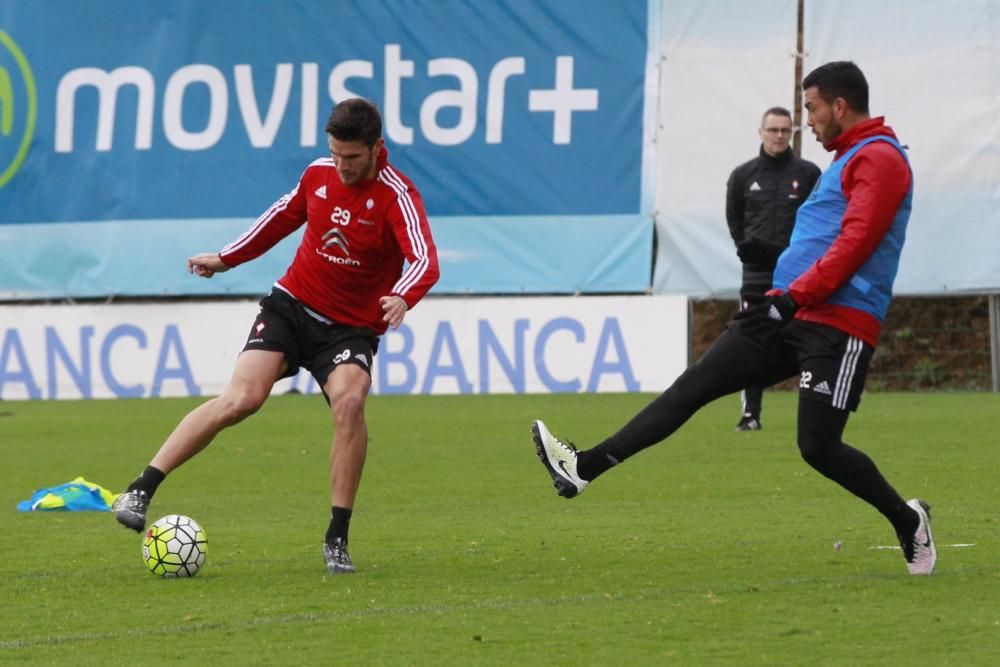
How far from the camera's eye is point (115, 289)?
1786cm

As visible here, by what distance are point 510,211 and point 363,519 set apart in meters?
8.69

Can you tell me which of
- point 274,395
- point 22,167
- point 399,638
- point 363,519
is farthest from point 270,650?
point 22,167

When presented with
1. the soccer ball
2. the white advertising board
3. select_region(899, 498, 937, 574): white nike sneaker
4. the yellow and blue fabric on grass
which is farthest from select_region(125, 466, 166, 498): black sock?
the white advertising board

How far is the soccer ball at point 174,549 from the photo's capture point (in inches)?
267

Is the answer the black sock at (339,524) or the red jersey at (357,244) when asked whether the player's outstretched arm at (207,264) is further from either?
the black sock at (339,524)

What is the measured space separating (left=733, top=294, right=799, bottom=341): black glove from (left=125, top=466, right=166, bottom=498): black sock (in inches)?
89.4

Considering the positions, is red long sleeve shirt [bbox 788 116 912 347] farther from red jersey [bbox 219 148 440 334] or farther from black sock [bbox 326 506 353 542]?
black sock [bbox 326 506 353 542]

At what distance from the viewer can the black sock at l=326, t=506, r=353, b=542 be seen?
683cm

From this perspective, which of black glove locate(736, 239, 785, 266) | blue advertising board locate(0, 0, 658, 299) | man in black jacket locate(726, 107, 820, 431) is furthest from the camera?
blue advertising board locate(0, 0, 658, 299)

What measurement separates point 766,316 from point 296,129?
12.0 metres

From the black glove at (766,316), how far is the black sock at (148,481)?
2.27 metres

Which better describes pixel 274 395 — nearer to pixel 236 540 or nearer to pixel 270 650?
pixel 236 540

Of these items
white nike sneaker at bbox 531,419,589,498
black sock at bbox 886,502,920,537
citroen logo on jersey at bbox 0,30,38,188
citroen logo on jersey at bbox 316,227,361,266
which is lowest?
black sock at bbox 886,502,920,537

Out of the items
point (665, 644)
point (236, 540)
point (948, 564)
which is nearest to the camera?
→ point (665, 644)
